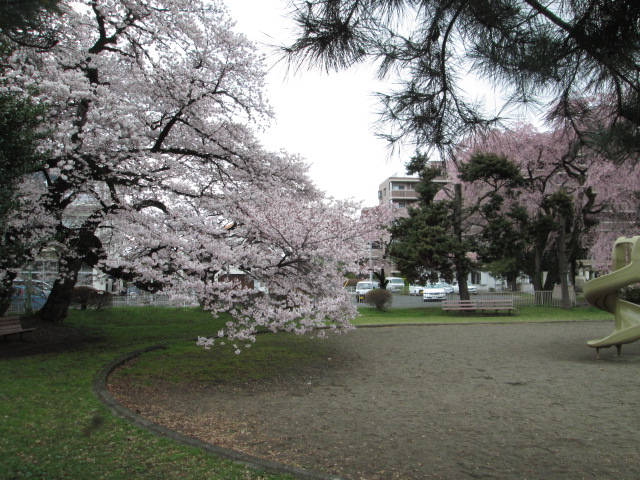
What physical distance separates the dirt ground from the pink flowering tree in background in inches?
52.0

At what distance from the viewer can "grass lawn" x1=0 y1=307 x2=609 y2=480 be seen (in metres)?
3.74

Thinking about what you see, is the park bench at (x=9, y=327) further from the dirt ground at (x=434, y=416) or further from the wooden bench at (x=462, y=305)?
the wooden bench at (x=462, y=305)

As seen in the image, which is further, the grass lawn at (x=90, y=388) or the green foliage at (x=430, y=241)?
the green foliage at (x=430, y=241)

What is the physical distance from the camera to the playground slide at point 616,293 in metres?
9.26

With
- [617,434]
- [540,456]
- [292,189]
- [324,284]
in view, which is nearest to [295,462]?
[540,456]

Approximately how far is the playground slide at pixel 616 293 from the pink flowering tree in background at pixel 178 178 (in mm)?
4781

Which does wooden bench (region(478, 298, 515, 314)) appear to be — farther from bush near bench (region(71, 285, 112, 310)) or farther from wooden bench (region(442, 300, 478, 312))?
bush near bench (region(71, 285, 112, 310))

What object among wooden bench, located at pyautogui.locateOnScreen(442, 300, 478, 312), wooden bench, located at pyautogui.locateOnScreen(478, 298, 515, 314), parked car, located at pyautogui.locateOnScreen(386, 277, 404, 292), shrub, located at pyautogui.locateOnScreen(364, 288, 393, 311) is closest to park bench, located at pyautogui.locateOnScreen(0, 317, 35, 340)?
shrub, located at pyautogui.locateOnScreen(364, 288, 393, 311)

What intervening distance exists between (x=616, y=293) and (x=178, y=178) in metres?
9.79

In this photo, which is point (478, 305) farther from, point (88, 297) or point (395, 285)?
point (395, 285)

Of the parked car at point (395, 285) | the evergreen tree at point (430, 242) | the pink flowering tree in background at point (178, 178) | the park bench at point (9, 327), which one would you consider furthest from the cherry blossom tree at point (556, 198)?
the parked car at point (395, 285)

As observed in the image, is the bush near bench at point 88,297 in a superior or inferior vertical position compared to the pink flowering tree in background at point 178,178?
inferior

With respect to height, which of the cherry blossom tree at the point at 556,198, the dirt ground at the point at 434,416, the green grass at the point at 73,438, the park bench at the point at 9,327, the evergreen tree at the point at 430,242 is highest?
the cherry blossom tree at the point at 556,198

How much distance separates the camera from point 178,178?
10945 mm
